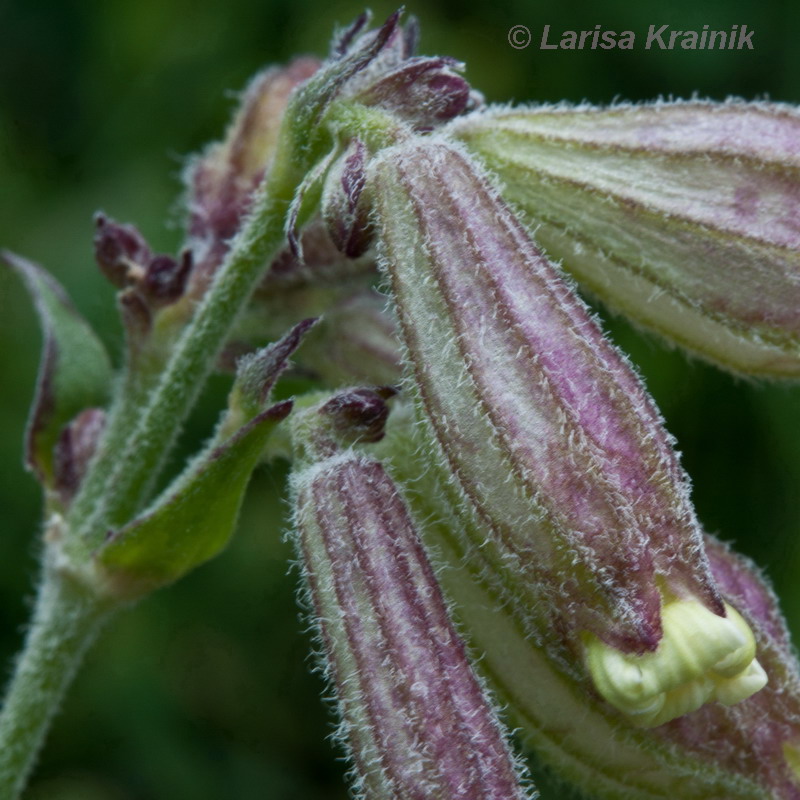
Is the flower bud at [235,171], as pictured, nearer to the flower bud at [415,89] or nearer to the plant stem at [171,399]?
the plant stem at [171,399]

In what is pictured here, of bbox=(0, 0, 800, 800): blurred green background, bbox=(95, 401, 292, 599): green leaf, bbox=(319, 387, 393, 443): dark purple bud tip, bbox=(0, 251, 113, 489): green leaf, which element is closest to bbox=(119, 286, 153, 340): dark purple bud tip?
bbox=(0, 251, 113, 489): green leaf

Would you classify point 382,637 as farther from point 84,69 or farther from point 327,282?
point 84,69

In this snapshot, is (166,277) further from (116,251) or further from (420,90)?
(420,90)

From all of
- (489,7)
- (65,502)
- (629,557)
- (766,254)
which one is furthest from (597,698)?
(489,7)

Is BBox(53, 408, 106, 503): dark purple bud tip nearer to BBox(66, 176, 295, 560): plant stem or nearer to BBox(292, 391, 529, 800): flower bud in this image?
BBox(66, 176, 295, 560): plant stem

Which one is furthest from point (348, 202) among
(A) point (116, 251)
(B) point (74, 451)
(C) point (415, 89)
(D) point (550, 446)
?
(B) point (74, 451)

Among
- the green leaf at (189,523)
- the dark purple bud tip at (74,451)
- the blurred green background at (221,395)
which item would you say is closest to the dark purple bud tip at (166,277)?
the dark purple bud tip at (74,451)

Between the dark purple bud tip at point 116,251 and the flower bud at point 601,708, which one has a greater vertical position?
the dark purple bud tip at point 116,251
